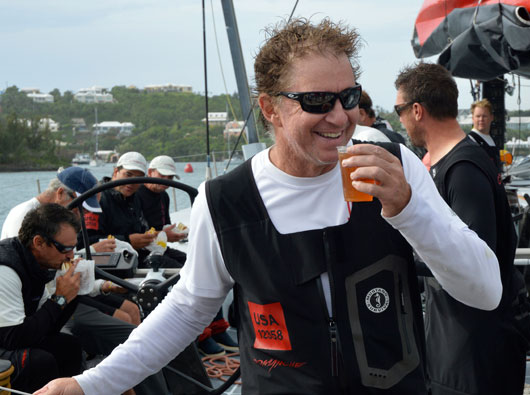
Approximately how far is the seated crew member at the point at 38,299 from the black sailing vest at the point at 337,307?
173 centimetres

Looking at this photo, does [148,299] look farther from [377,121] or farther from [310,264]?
[377,121]

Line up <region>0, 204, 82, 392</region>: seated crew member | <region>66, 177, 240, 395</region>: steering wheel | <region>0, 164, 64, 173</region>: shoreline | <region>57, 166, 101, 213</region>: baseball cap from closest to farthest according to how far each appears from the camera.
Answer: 1. <region>66, 177, 240, 395</region>: steering wheel
2. <region>0, 204, 82, 392</region>: seated crew member
3. <region>57, 166, 101, 213</region>: baseball cap
4. <region>0, 164, 64, 173</region>: shoreline

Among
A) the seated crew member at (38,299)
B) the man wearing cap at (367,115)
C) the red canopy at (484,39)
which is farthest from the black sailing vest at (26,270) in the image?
the red canopy at (484,39)

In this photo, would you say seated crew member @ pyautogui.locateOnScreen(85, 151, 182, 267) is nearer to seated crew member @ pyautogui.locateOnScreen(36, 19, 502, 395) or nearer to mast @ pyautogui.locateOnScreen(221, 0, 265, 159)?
mast @ pyautogui.locateOnScreen(221, 0, 265, 159)

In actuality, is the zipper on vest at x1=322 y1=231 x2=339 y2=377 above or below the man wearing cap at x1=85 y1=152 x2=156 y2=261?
above

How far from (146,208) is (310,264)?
15.7 feet

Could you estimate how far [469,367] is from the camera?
7.63ft

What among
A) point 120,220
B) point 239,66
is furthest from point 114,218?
point 239,66

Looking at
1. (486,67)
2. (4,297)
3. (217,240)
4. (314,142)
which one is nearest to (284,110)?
(314,142)

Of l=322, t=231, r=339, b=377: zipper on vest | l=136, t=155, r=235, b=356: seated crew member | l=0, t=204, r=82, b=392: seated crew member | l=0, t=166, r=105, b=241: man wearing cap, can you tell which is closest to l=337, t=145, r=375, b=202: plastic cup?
l=322, t=231, r=339, b=377: zipper on vest

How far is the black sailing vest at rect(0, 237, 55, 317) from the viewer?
2.97 metres

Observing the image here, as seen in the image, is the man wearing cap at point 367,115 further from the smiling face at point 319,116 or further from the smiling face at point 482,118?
the smiling face at point 319,116

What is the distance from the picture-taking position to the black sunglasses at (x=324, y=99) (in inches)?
57.3

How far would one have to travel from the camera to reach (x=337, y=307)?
4.76 ft
